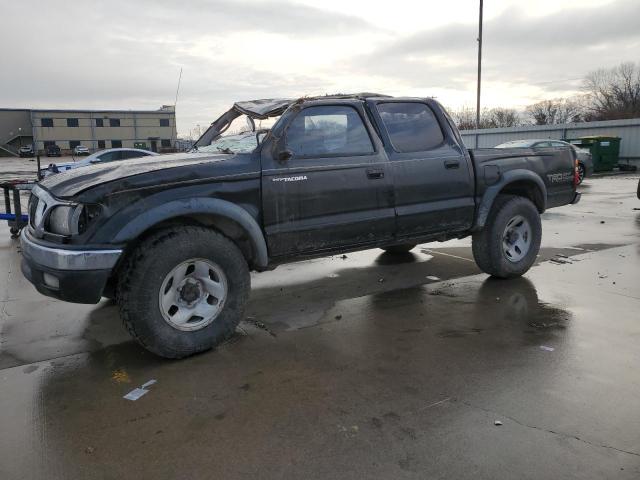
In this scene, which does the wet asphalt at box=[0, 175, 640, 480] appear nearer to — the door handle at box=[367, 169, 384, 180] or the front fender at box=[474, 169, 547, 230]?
the front fender at box=[474, 169, 547, 230]

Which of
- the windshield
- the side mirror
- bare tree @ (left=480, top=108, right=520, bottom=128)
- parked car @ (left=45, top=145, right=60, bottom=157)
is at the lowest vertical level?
the side mirror

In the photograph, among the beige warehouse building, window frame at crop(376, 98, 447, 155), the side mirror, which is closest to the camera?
the side mirror

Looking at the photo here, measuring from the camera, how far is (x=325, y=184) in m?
4.40

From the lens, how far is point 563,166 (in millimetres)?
6297

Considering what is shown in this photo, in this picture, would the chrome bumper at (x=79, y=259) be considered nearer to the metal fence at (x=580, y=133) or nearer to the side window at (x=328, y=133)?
the side window at (x=328, y=133)

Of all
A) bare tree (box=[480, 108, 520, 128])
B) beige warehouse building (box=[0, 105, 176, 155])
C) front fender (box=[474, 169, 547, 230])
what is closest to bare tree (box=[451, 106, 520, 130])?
bare tree (box=[480, 108, 520, 128])

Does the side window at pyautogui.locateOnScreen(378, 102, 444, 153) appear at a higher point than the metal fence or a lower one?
lower

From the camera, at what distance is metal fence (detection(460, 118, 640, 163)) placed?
2492 centimetres

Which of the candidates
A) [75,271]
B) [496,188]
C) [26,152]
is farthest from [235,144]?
[26,152]

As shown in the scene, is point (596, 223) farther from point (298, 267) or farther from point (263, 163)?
point (263, 163)

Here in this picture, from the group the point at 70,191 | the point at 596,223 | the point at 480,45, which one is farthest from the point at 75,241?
the point at 480,45

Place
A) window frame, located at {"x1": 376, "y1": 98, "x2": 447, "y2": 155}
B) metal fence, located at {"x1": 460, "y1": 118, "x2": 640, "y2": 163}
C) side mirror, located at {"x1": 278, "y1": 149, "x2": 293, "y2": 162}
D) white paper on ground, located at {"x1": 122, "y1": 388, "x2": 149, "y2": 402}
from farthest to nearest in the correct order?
metal fence, located at {"x1": 460, "y1": 118, "x2": 640, "y2": 163} < window frame, located at {"x1": 376, "y1": 98, "x2": 447, "y2": 155} < side mirror, located at {"x1": 278, "y1": 149, "x2": 293, "y2": 162} < white paper on ground, located at {"x1": 122, "y1": 388, "x2": 149, "y2": 402}

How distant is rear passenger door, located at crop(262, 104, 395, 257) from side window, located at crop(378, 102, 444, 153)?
0.91 ft

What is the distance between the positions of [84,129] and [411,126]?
7984 cm
